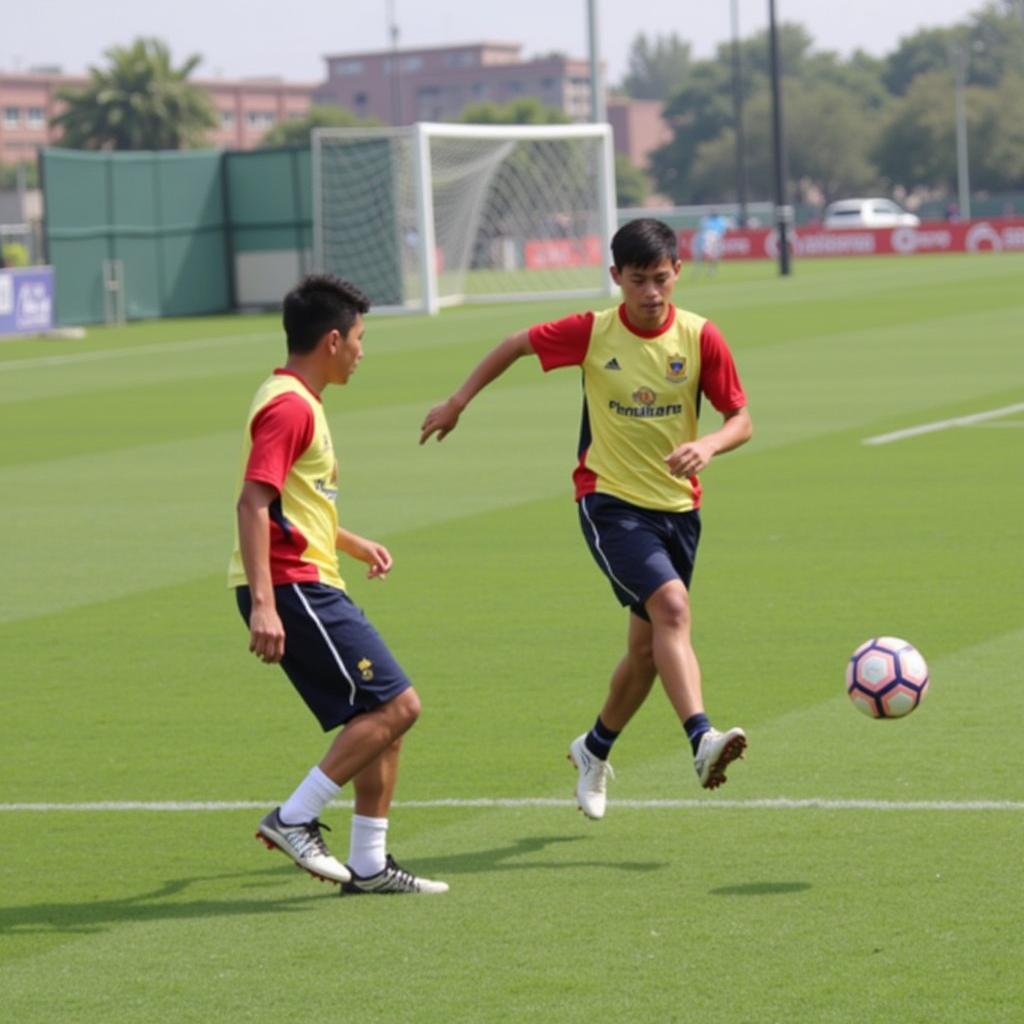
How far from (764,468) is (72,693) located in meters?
8.31

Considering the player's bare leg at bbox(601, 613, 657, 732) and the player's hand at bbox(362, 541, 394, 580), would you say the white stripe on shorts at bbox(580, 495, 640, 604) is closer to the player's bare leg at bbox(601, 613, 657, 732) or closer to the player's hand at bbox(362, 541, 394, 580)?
the player's bare leg at bbox(601, 613, 657, 732)

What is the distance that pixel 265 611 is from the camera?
5.89 metres

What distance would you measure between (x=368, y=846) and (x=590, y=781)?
100cm

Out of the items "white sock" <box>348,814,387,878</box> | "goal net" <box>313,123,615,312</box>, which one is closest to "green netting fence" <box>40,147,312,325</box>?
"goal net" <box>313,123,615,312</box>

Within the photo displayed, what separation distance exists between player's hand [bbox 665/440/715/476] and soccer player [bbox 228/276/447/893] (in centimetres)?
103

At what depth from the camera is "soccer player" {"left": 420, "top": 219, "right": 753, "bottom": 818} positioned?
685 centimetres

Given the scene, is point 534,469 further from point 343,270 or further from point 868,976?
point 343,270

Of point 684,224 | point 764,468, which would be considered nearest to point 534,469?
point 764,468

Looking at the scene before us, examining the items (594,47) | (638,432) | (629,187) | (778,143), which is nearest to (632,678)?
(638,432)

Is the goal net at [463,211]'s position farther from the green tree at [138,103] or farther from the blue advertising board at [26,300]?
the green tree at [138,103]

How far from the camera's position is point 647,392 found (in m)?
7.00

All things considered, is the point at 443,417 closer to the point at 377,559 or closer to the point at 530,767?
the point at 377,559

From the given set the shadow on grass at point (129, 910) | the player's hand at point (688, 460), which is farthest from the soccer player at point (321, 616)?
the player's hand at point (688, 460)

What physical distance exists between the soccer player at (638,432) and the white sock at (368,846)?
0.91 meters
